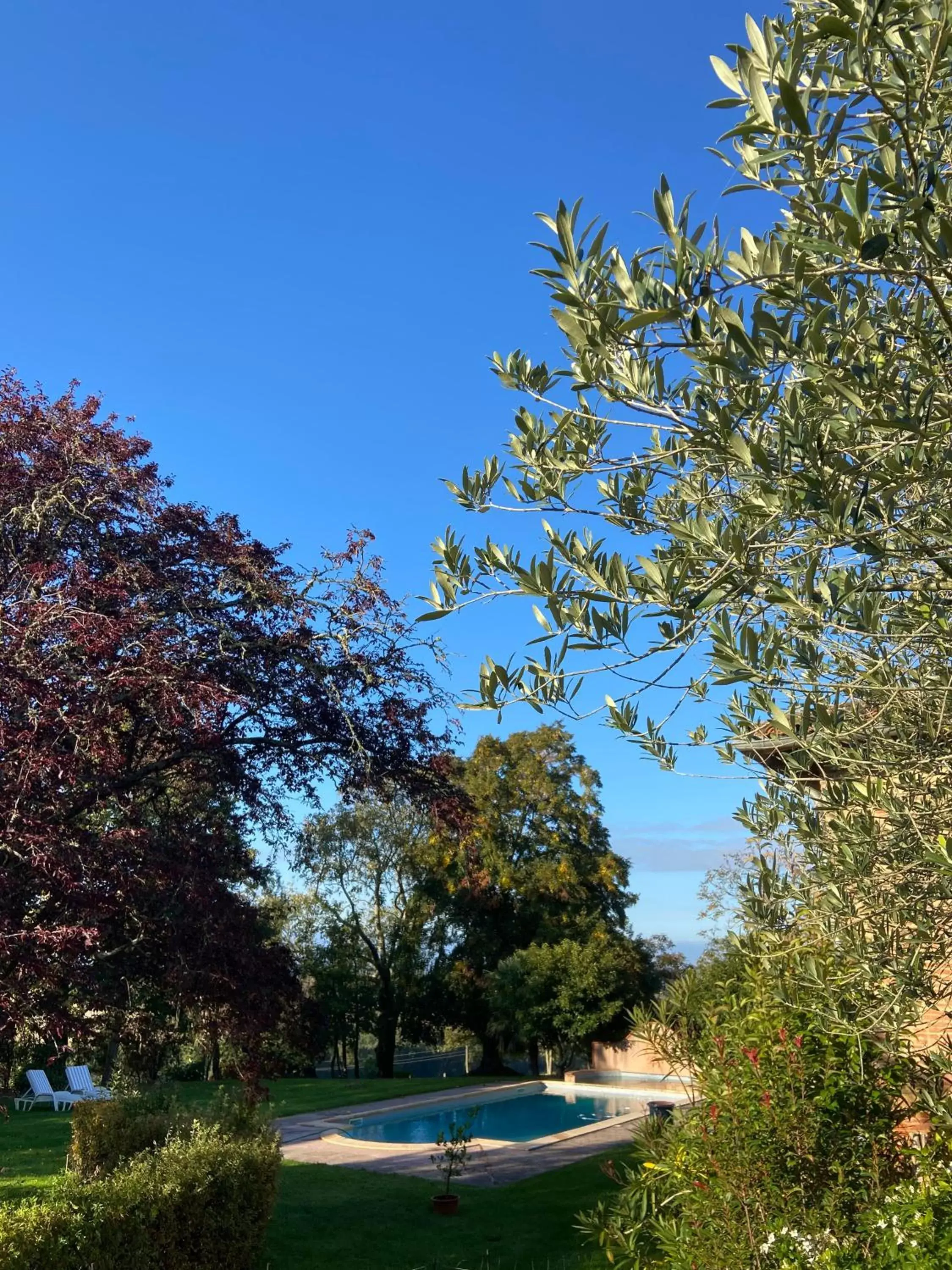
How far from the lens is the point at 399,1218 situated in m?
10.5

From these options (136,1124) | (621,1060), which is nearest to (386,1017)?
(621,1060)

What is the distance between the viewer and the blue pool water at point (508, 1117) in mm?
18453

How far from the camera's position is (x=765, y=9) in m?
3.39

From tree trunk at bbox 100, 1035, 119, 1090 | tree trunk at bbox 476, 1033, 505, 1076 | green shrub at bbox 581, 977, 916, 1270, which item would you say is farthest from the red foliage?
tree trunk at bbox 476, 1033, 505, 1076

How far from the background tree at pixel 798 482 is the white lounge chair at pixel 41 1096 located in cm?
1986

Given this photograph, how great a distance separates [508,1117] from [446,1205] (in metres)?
11.7

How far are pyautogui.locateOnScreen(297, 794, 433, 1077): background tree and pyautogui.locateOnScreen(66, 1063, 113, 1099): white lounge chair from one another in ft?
29.7

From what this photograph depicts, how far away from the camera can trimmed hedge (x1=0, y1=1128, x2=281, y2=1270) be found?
562 cm

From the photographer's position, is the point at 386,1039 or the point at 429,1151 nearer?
the point at 429,1151

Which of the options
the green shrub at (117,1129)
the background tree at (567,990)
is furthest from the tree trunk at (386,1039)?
the green shrub at (117,1129)

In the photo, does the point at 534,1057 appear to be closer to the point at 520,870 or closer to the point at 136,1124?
the point at 520,870

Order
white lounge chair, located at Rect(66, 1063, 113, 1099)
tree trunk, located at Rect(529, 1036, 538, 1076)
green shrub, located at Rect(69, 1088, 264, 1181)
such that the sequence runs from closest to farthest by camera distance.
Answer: green shrub, located at Rect(69, 1088, 264, 1181) < white lounge chair, located at Rect(66, 1063, 113, 1099) < tree trunk, located at Rect(529, 1036, 538, 1076)

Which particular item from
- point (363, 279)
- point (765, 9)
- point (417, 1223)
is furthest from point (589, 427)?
point (417, 1223)

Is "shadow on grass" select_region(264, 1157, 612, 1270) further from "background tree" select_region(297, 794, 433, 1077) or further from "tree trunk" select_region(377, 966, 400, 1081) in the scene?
"tree trunk" select_region(377, 966, 400, 1081)
